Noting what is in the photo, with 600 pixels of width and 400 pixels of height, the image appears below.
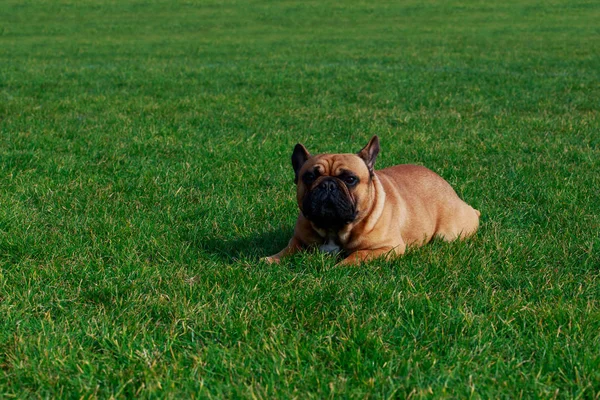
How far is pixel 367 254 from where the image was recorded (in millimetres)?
5215

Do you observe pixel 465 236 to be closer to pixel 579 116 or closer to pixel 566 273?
pixel 566 273

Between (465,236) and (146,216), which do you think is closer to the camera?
(465,236)

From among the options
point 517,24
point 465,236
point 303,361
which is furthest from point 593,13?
point 303,361

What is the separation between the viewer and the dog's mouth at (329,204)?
5.04 m

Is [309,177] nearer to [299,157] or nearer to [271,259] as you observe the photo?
[299,157]

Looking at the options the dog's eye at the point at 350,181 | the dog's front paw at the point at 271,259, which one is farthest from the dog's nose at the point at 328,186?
the dog's front paw at the point at 271,259

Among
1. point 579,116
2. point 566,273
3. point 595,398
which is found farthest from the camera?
point 579,116

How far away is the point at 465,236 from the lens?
19.0 ft

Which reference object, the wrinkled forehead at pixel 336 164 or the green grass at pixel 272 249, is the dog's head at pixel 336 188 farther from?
the green grass at pixel 272 249

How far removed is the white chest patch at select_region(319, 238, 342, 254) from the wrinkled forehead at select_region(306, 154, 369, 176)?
1.81 feet

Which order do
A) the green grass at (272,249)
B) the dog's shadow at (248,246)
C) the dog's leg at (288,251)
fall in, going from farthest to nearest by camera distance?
the dog's shadow at (248,246) → the dog's leg at (288,251) → the green grass at (272,249)

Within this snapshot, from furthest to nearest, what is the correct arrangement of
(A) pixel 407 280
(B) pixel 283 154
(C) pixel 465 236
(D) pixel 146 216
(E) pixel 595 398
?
(B) pixel 283 154 < (D) pixel 146 216 < (C) pixel 465 236 < (A) pixel 407 280 < (E) pixel 595 398

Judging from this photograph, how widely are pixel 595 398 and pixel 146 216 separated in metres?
4.19

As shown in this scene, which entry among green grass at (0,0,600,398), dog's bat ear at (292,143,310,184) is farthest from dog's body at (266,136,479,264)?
green grass at (0,0,600,398)
